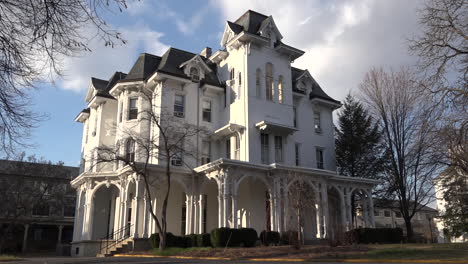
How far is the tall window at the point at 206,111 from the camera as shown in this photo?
102 feet

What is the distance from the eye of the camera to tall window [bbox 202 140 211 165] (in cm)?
3000

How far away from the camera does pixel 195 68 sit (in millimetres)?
31500

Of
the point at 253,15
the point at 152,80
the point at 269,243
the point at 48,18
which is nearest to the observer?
the point at 48,18

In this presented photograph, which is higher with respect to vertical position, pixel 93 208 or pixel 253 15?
pixel 253 15

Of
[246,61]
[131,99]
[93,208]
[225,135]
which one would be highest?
[246,61]

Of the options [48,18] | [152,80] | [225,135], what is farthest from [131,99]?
[48,18]

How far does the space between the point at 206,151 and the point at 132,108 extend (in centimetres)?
644

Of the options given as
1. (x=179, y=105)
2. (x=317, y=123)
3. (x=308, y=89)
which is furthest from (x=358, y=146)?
(x=179, y=105)

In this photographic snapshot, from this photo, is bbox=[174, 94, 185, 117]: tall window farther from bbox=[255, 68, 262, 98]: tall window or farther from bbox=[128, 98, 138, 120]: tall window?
bbox=[255, 68, 262, 98]: tall window

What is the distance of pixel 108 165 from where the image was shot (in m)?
31.4

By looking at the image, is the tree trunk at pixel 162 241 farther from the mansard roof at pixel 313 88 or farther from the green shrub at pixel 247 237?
the mansard roof at pixel 313 88

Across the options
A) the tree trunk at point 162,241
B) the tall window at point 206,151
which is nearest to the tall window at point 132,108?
the tall window at point 206,151

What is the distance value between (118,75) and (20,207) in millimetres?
20873

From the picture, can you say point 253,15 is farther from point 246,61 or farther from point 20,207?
point 20,207
